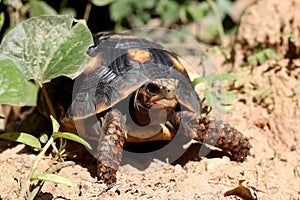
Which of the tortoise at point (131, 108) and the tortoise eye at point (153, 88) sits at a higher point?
the tortoise eye at point (153, 88)

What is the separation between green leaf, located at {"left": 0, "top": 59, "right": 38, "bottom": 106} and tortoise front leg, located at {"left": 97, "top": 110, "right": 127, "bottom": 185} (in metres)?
0.52

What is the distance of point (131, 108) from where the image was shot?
3.18 m

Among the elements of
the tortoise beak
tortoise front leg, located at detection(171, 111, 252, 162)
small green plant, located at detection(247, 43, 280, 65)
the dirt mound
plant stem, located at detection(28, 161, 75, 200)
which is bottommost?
plant stem, located at detection(28, 161, 75, 200)

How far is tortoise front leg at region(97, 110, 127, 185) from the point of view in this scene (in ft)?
9.41

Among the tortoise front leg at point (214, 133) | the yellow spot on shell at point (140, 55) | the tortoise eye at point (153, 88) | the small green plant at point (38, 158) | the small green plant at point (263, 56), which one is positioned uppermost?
the small green plant at point (263, 56)

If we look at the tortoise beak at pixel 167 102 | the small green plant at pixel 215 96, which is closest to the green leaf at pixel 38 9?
the small green plant at pixel 215 96

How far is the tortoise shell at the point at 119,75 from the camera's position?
3.11 meters

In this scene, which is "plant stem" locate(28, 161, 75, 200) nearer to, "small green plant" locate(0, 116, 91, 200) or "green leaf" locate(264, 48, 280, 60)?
"small green plant" locate(0, 116, 91, 200)

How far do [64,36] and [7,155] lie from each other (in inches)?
35.0

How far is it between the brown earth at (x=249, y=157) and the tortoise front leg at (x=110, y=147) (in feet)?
0.25

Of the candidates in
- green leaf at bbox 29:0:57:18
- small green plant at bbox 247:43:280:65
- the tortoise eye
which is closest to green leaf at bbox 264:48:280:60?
small green plant at bbox 247:43:280:65

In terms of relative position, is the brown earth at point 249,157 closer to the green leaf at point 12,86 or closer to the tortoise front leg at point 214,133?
the tortoise front leg at point 214,133

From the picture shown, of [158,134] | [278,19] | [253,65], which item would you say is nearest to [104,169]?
[158,134]

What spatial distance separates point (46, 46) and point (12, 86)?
0.44 meters
